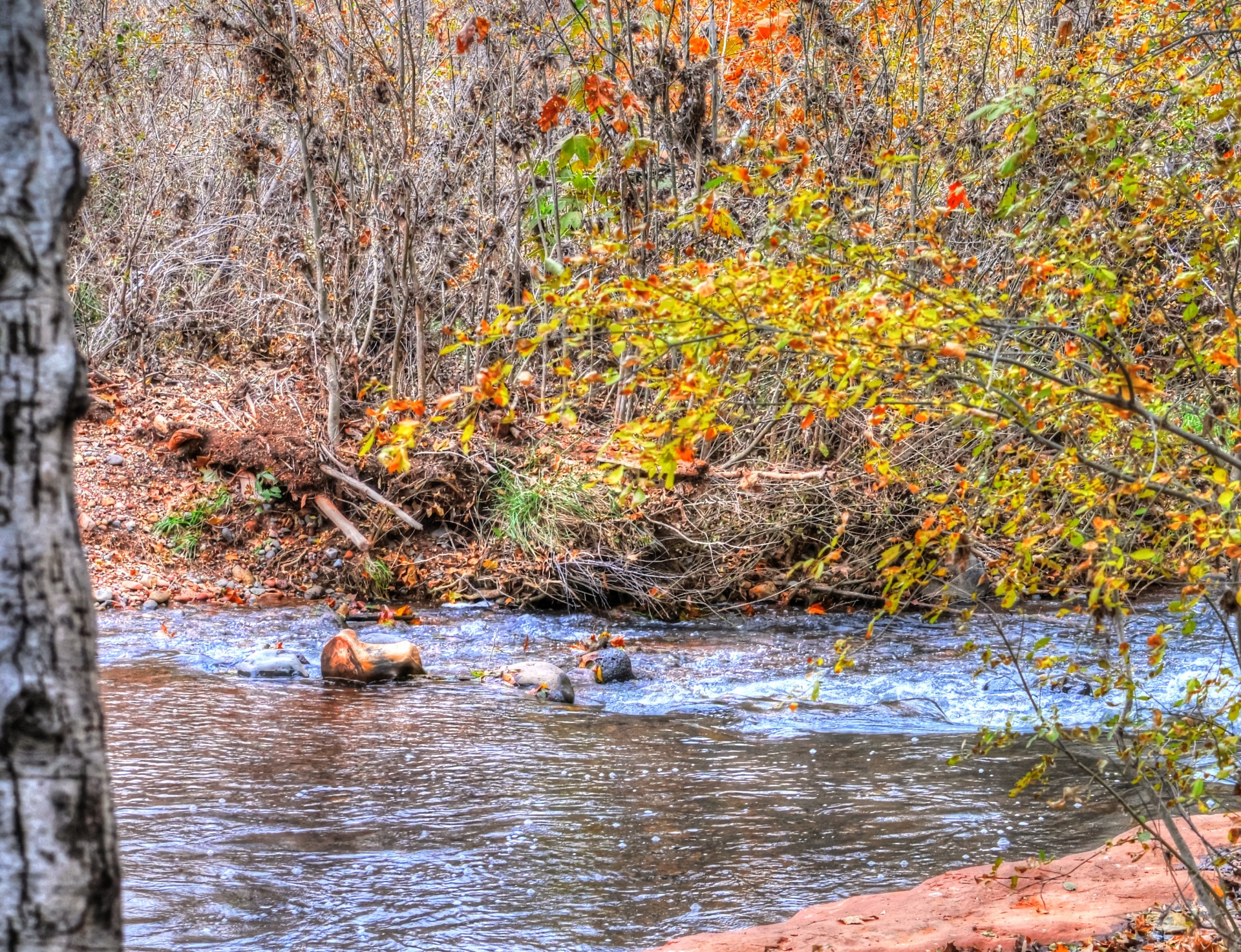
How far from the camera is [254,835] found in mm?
5133

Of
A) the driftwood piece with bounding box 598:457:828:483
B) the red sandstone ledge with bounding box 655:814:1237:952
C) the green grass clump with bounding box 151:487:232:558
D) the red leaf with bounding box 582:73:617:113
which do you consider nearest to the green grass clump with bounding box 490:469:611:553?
the driftwood piece with bounding box 598:457:828:483

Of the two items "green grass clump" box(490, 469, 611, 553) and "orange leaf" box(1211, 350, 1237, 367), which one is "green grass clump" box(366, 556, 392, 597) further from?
"orange leaf" box(1211, 350, 1237, 367)

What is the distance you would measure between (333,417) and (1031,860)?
27.3 feet

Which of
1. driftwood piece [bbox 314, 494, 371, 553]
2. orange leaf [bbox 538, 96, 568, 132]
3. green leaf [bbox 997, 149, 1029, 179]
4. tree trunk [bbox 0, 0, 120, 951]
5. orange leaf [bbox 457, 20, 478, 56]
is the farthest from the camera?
driftwood piece [bbox 314, 494, 371, 553]

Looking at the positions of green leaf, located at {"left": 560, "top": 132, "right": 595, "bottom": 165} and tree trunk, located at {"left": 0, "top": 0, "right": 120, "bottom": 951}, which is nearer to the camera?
tree trunk, located at {"left": 0, "top": 0, "right": 120, "bottom": 951}

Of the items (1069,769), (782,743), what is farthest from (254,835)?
(1069,769)

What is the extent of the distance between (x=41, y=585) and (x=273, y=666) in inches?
262

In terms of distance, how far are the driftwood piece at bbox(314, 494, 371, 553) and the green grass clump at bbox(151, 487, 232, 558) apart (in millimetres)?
976

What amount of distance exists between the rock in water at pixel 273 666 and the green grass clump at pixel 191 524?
301 cm

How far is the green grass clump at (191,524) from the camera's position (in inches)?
423

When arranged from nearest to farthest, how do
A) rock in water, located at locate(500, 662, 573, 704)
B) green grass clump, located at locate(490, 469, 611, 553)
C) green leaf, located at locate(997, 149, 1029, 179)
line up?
green leaf, located at locate(997, 149, 1029, 179) < rock in water, located at locate(500, 662, 573, 704) < green grass clump, located at locate(490, 469, 611, 553)

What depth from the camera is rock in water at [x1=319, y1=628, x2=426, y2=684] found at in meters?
7.95

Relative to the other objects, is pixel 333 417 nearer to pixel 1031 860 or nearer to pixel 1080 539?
pixel 1031 860

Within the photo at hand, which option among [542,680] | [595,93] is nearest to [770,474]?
[542,680]
